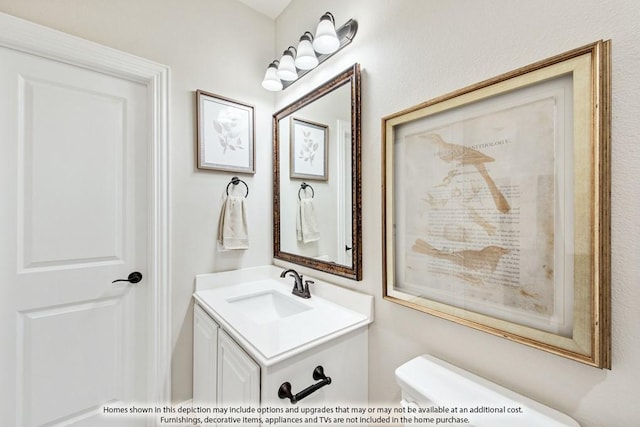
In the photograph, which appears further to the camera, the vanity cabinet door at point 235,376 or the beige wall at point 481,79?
the vanity cabinet door at point 235,376

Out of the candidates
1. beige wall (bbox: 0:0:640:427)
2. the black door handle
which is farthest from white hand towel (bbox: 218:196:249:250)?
the black door handle

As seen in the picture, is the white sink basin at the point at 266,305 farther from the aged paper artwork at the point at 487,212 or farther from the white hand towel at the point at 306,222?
the aged paper artwork at the point at 487,212

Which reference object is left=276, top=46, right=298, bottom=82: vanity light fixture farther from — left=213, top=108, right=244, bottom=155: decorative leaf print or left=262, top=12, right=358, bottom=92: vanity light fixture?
left=213, top=108, right=244, bottom=155: decorative leaf print

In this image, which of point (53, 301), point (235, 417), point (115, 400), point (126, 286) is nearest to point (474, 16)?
point (235, 417)

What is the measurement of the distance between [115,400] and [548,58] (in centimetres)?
230

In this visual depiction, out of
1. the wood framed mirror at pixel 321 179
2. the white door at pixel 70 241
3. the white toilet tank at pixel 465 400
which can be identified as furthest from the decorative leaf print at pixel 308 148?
the white toilet tank at pixel 465 400

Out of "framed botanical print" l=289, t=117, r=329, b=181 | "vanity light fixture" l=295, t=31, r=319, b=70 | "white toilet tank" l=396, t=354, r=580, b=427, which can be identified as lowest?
"white toilet tank" l=396, t=354, r=580, b=427

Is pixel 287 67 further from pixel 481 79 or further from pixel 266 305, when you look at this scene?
pixel 266 305

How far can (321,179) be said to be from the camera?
1464mm

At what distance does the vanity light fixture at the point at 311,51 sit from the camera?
1238 millimetres

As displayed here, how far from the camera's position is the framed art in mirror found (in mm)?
1558

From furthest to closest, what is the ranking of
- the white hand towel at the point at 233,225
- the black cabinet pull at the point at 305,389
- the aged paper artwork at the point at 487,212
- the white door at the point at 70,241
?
the white hand towel at the point at 233,225 < the white door at the point at 70,241 < the black cabinet pull at the point at 305,389 < the aged paper artwork at the point at 487,212

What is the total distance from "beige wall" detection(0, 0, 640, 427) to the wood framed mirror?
6 centimetres

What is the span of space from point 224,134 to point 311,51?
0.70 meters
